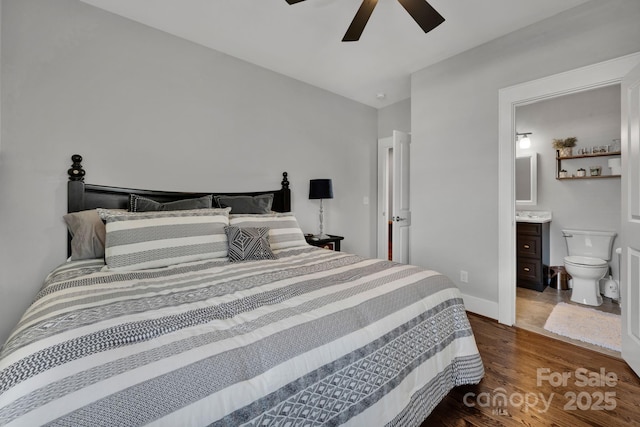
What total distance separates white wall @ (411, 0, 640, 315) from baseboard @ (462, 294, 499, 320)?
30 millimetres

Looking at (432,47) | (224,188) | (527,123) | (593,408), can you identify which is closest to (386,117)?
(432,47)

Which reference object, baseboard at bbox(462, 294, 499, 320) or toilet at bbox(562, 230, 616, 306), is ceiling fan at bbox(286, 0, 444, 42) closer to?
baseboard at bbox(462, 294, 499, 320)

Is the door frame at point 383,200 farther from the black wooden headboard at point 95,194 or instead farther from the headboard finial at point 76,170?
the headboard finial at point 76,170

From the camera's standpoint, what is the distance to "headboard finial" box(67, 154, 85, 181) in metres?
2.13

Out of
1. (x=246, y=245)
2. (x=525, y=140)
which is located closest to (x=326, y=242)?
(x=246, y=245)

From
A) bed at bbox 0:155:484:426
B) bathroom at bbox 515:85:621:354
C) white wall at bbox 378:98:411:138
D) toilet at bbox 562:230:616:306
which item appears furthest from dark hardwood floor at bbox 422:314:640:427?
white wall at bbox 378:98:411:138

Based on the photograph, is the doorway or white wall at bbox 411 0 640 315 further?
the doorway

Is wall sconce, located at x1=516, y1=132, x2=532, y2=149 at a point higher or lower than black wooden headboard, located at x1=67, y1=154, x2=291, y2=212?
higher

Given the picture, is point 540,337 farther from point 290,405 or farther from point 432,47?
point 432,47

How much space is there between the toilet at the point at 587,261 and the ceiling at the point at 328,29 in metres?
2.54

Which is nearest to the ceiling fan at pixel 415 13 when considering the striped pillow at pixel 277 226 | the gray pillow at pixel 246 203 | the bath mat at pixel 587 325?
the striped pillow at pixel 277 226

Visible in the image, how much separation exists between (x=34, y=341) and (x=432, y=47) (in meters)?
3.41

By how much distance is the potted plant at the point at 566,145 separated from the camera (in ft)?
12.1

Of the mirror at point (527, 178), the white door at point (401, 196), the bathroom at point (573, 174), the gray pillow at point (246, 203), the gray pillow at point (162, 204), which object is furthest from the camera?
the mirror at point (527, 178)
